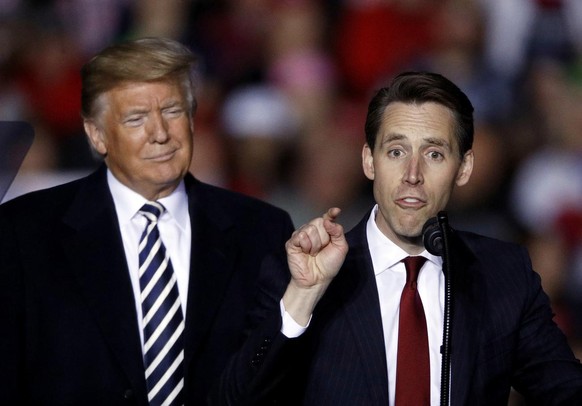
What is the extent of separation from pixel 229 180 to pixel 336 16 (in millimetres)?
1073

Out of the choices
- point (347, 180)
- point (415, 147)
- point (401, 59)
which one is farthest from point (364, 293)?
point (401, 59)

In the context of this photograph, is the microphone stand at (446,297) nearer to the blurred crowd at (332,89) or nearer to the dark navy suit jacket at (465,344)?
the dark navy suit jacket at (465,344)

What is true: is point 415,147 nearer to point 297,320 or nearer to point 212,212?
point 297,320

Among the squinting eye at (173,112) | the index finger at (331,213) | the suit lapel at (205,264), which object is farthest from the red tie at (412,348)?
the squinting eye at (173,112)

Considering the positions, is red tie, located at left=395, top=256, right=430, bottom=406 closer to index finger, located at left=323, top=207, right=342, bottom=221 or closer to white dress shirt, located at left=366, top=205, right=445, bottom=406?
white dress shirt, located at left=366, top=205, right=445, bottom=406

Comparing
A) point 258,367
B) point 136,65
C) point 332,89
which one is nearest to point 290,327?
point 258,367

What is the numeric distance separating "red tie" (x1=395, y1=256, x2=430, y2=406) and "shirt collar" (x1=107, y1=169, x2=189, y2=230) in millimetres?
682

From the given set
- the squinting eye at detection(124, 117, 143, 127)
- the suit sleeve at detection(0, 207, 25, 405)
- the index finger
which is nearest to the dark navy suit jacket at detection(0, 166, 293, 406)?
the suit sleeve at detection(0, 207, 25, 405)

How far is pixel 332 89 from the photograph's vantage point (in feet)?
17.9

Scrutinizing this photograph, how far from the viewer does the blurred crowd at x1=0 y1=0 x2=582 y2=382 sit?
5.05 m

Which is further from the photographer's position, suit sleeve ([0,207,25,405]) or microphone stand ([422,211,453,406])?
suit sleeve ([0,207,25,405])

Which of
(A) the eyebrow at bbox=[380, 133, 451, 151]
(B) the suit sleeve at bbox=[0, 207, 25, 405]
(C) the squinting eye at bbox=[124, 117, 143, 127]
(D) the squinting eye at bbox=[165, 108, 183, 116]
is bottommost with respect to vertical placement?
(B) the suit sleeve at bbox=[0, 207, 25, 405]

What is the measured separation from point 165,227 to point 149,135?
0.23m

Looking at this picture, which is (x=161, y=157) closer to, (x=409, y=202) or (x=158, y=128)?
(x=158, y=128)
